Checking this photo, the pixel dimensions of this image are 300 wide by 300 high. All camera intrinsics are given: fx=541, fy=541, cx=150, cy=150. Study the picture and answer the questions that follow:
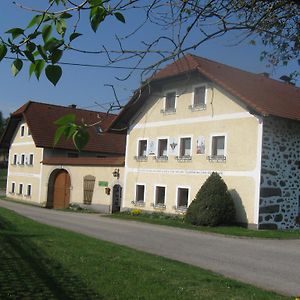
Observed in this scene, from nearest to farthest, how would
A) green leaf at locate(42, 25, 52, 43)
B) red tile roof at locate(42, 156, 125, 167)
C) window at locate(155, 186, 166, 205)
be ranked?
1. green leaf at locate(42, 25, 52, 43)
2. window at locate(155, 186, 166, 205)
3. red tile roof at locate(42, 156, 125, 167)

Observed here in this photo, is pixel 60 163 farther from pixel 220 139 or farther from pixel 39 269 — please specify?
pixel 39 269

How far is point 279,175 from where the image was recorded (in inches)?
922

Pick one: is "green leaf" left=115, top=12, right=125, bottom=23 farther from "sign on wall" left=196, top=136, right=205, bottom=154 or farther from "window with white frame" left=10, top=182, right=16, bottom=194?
"window with white frame" left=10, top=182, right=16, bottom=194

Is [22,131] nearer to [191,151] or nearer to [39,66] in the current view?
[191,151]

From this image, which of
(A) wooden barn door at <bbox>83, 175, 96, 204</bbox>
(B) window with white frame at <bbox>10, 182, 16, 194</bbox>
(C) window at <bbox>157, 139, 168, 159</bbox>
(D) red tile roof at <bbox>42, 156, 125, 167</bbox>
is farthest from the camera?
(B) window with white frame at <bbox>10, 182, 16, 194</bbox>

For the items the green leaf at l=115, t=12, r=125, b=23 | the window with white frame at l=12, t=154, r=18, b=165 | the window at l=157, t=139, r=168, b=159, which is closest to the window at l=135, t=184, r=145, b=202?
the window at l=157, t=139, r=168, b=159

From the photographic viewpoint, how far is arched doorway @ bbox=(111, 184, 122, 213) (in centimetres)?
3149

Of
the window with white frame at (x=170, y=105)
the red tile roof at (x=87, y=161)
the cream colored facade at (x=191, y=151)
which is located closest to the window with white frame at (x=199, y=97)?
the cream colored facade at (x=191, y=151)

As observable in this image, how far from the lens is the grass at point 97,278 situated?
22.5ft

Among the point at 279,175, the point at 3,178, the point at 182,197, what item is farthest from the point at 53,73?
the point at 3,178

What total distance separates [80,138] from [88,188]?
103 ft

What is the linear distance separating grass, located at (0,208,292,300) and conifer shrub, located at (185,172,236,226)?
479 inches

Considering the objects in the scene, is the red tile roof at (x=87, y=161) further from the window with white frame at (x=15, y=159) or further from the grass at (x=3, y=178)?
the grass at (x=3, y=178)

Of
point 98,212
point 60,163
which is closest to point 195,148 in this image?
point 98,212
